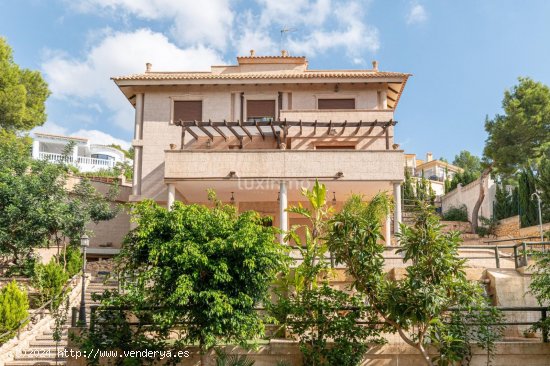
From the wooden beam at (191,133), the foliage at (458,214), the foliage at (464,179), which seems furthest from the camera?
the foliage at (464,179)

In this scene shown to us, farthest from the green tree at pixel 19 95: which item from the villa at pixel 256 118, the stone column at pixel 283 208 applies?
the stone column at pixel 283 208

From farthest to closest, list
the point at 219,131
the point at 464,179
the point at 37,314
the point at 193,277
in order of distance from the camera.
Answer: the point at 464,179 < the point at 219,131 < the point at 37,314 < the point at 193,277

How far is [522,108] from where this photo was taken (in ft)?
101

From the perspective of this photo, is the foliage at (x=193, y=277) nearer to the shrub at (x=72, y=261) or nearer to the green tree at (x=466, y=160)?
the shrub at (x=72, y=261)

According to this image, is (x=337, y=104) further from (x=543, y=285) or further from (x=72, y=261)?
(x=543, y=285)

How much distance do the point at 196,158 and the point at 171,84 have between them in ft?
16.0

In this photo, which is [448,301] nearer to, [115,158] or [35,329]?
[35,329]

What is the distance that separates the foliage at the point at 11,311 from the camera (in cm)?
1451

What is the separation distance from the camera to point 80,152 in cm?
5878

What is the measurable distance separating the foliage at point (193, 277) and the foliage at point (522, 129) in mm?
25624

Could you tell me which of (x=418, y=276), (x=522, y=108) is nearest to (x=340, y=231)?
(x=418, y=276)

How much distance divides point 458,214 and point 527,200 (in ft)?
23.4

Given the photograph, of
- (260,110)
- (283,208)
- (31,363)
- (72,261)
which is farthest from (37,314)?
(260,110)

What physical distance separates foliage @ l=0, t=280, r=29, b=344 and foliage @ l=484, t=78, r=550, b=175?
27.6m
